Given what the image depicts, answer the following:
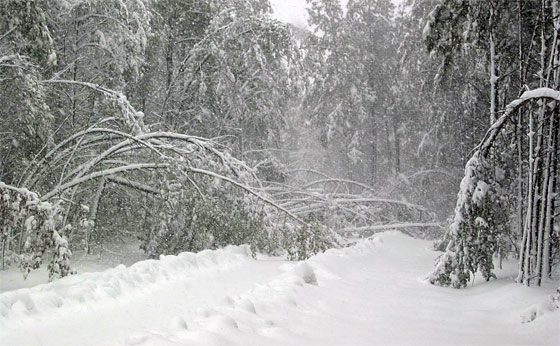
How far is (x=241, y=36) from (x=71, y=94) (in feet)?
15.0

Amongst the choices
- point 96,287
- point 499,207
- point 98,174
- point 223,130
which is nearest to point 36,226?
point 98,174

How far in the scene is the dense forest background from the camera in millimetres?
5938

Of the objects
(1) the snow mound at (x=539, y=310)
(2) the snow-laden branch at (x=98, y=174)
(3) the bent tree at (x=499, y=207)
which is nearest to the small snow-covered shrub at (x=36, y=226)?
(2) the snow-laden branch at (x=98, y=174)

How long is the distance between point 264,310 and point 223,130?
38.9ft

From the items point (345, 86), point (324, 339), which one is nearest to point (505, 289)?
point (324, 339)

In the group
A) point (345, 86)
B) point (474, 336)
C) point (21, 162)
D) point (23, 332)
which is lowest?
point (23, 332)

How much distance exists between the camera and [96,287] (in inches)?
189

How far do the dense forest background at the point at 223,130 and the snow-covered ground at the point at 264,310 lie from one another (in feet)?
3.85

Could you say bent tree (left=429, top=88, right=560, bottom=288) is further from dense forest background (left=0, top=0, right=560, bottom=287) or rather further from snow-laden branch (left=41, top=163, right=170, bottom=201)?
snow-laden branch (left=41, top=163, right=170, bottom=201)

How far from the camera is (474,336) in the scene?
371 cm

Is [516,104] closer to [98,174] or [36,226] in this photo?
[36,226]

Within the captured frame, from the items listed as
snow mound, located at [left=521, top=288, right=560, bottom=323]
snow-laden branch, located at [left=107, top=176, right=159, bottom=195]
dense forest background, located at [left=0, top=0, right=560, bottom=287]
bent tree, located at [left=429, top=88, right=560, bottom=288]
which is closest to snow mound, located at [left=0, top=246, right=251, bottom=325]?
dense forest background, located at [left=0, top=0, right=560, bottom=287]

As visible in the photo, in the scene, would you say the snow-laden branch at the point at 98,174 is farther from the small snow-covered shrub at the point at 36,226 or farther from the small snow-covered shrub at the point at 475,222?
the small snow-covered shrub at the point at 475,222

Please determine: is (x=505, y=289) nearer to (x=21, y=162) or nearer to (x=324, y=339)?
(x=324, y=339)
